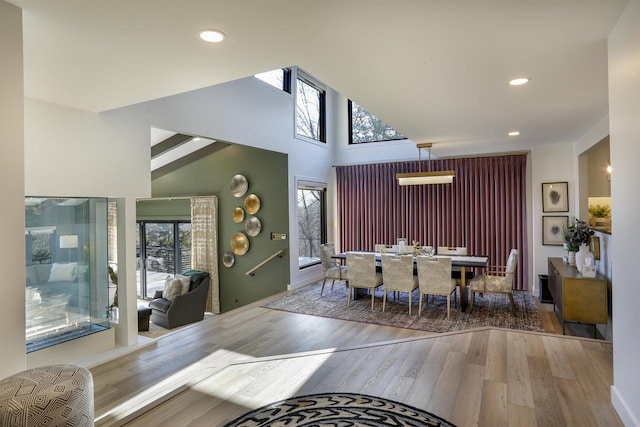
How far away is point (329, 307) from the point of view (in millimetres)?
5590

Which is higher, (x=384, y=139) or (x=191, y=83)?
(x=384, y=139)

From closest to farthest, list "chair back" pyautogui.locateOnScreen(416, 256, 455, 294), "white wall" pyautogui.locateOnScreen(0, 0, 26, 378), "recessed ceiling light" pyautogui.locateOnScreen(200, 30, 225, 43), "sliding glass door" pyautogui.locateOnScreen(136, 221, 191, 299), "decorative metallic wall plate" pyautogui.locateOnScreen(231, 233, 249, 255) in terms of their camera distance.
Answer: "white wall" pyautogui.locateOnScreen(0, 0, 26, 378) < "recessed ceiling light" pyautogui.locateOnScreen(200, 30, 225, 43) < "chair back" pyautogui.locateOnScreen(416, 256, 455, 294) < "decorative metallic wall plate" pyautogui.locateOnScreen(231, 233, 249, 255) < "sliding glass door" pyautogui.locateOnScreen(136, 221, 191, 299)

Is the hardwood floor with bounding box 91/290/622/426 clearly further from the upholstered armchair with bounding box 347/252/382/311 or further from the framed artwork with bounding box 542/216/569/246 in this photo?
the framed artwork with bounding box 542/216/569/246

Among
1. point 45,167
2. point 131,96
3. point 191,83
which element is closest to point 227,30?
point 191,83

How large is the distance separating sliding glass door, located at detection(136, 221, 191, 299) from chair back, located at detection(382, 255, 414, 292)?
4.79 meters

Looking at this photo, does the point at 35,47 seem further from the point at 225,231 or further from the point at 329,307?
the point at 225,231

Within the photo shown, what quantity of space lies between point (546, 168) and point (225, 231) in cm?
608

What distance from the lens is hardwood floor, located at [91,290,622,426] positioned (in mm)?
2453

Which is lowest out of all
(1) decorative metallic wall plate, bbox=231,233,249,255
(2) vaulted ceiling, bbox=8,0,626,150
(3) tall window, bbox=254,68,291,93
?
(1) decorative metallic wall plate, bbox=231,233,249,255

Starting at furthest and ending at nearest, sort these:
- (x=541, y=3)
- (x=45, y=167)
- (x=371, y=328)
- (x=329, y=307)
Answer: (x=329, y=307)
(x=371, y=328)
(x=45, y=167)
(x=541, y=3)

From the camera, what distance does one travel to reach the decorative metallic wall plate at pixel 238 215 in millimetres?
7266

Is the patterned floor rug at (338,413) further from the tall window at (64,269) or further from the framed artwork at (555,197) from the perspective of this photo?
the framed artwork at (555,197)

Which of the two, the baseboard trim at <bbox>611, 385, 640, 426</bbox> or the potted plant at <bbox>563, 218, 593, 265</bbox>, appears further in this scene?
the potted plant at <bbox>563, 218, 593, 265</bbox>

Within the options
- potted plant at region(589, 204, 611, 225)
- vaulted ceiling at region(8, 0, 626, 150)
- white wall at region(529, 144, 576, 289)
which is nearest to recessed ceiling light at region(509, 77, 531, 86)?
vaulted ceiling at region(8, 0, 626, 150)
